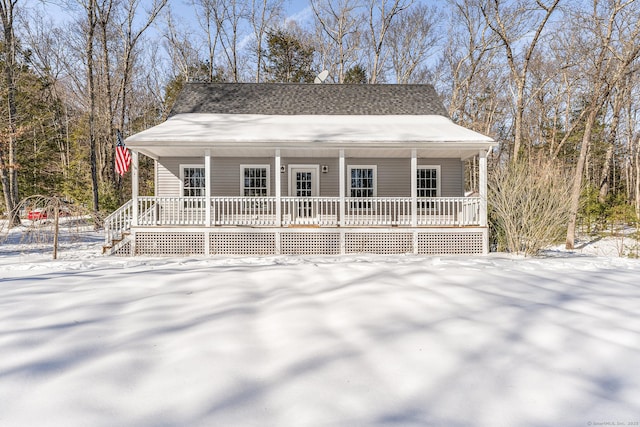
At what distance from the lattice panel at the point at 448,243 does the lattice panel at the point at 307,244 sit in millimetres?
2646

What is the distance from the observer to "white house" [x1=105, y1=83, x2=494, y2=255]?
32.7 ft

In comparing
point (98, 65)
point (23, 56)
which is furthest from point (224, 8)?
point (23, 56)

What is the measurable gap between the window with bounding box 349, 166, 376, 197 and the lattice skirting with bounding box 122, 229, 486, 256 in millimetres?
2770

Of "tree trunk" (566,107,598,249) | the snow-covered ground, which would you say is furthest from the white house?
the snow-covered ground

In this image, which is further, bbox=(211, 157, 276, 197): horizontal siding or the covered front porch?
bbox=(211, 157, 276, 197): horizontal siding

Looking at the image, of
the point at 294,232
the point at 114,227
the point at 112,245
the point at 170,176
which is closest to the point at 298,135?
the point at 294,232

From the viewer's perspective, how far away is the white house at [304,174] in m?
9.95

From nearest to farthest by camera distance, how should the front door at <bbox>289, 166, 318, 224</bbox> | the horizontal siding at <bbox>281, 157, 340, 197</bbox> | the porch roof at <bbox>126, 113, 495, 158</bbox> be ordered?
the porch roof at <bbox>126, 113, 495, 158</bbox> → the horizontal siding at <bbox>281, 157, 340, 197</bbox> → the front door at <bbox>289, 166, 318, 224</bbox>

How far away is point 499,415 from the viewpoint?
2.17m

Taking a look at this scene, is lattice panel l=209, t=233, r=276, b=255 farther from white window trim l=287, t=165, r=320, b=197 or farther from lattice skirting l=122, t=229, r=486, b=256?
white window trim l=287, t=165, r=320, b=197

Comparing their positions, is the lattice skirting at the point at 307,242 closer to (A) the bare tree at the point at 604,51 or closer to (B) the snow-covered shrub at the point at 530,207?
(B) the snow-covered shrub at the point at 530,207

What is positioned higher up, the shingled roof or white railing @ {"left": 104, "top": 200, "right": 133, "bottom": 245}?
the shingled roof

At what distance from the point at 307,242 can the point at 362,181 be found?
3.84 m

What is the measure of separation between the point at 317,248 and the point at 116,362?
25.1 ft
